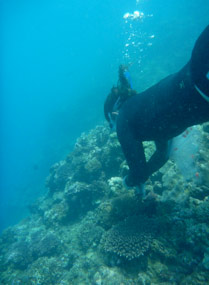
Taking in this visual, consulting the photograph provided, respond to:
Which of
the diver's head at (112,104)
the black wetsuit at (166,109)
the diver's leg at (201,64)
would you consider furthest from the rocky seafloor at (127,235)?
the diver's leg at (201,64)

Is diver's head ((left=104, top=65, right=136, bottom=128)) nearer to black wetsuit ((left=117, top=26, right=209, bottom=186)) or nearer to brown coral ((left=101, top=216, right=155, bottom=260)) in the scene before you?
black wetsuit ((left=117, top=26, right=209, bottom=186))

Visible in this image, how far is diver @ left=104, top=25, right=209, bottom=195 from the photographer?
204cm

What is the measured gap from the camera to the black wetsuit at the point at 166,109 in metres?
2.02

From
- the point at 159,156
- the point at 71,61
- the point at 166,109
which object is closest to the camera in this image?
the point at 166,109

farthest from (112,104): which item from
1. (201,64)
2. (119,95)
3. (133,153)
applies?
(201,64)

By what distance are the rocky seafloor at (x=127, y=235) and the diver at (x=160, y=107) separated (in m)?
1.20

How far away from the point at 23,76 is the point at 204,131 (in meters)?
220

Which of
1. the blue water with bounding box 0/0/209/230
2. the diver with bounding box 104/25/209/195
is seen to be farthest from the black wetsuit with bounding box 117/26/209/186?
the blue water with bounding box 0/0/209/230

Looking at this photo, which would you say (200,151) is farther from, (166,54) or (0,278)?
(166,54)

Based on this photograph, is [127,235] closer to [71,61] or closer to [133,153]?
[133,153]

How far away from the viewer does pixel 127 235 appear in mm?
4262


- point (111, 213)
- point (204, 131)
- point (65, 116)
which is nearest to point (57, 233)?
point (111, 213)

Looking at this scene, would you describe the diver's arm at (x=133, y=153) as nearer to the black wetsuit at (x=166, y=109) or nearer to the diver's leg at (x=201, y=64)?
the black wetsuit at (x=166, y=109)

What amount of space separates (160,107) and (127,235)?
3308mm
